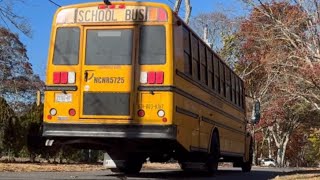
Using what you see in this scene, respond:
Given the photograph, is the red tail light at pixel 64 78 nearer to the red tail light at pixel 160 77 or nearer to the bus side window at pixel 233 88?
the red tail light at pixel 160 77

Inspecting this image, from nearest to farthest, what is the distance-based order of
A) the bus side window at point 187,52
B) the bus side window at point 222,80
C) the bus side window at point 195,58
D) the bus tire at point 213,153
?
the bus side window at point 187,52 → the bus side window at point 195,58 → the bus tire at point 213,153 → the bus side window at point 222,80

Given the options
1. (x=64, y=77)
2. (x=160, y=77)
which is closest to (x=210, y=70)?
(x=160, y=77)

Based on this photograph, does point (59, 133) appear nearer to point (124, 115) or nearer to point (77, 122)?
point (77, 122)

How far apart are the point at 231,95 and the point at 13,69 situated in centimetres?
3206

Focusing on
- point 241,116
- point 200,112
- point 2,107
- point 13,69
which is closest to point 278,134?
point 13,69

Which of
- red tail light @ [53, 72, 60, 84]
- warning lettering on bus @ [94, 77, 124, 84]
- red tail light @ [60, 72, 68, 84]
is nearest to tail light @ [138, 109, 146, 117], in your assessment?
warning lettering on bus @ [94, 77, 124, 84]

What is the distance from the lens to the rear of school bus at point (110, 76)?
10.8 m

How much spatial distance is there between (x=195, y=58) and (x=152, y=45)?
1.80m

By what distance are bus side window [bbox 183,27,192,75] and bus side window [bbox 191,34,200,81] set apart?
0.91 ft

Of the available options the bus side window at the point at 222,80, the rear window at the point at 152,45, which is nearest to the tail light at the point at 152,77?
the rear window at the point at 152,45

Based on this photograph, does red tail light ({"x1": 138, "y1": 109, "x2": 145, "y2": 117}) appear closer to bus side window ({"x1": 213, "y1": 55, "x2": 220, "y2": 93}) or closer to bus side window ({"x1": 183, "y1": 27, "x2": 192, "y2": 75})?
bus side window ({"x1": 183, "y1": 27, "x2": 192, "y2": 75})

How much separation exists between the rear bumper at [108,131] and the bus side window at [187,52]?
170 cm

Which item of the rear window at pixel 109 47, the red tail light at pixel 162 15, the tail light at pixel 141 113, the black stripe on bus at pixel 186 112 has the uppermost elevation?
the red tail light at pixel 162 15

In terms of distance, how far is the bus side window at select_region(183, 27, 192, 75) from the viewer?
11.8 meters
